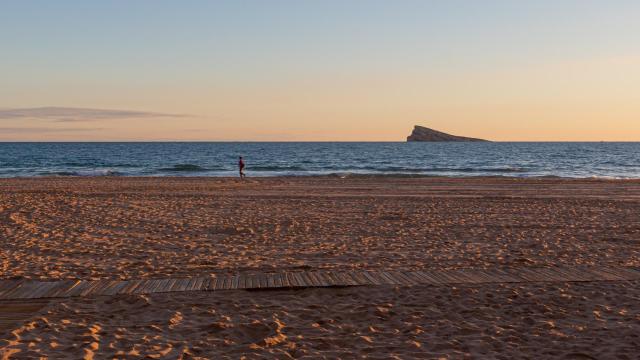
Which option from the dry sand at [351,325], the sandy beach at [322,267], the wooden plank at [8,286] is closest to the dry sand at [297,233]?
the sandy beach at [322,267]

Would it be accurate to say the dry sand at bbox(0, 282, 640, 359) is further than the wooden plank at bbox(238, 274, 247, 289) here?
No

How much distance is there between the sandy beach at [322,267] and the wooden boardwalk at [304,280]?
30 cm

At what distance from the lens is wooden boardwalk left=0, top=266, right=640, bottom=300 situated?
324 inches

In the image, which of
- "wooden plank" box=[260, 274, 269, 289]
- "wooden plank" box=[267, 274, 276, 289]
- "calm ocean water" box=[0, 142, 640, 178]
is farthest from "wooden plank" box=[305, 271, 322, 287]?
"calm ocean water" box=[0, 142, 640, 178]

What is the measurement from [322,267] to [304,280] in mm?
1199

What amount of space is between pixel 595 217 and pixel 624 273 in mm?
8845

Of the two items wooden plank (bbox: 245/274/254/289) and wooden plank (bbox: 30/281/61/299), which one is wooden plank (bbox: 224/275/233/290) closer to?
wooden plank (bbox: 245/274/254/289)

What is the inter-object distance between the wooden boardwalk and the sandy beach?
30cm

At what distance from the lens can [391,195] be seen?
83.3ft

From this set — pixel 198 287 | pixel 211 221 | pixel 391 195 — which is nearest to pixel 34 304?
pixel 198 287

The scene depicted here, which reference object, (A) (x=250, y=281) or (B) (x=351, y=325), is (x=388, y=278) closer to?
(A) (x=250, y=281)

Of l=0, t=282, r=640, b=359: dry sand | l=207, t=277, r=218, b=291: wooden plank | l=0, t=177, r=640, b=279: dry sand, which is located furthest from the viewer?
l=0, t=177, r=640, b=279: dry sand

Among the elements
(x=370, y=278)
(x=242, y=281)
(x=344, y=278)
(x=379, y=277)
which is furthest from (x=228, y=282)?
(x=379, y=277)

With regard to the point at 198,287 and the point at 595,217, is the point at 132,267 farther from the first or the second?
the point at 595,217
